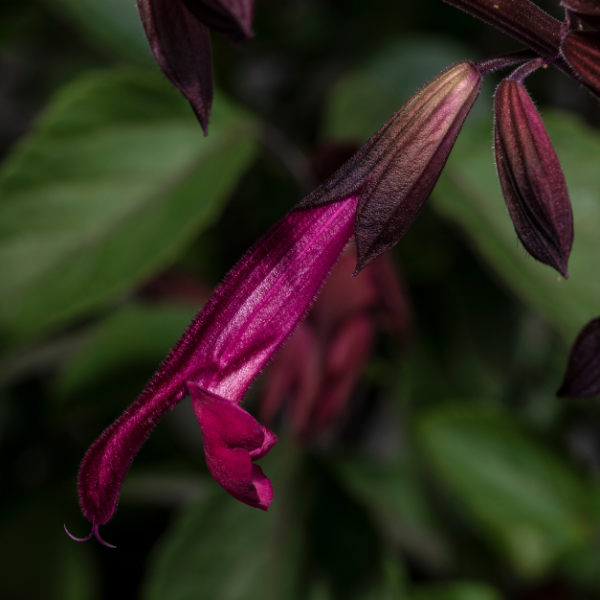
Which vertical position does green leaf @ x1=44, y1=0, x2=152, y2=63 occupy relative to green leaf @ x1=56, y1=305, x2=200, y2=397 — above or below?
above

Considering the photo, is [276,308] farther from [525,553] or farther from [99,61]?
[99,61]

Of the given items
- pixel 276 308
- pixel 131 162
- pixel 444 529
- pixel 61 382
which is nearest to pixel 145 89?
pixel 131 162

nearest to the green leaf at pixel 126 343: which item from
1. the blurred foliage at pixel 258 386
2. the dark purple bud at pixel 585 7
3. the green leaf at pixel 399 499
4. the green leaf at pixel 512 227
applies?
the blurred foliage at pixel 258 386

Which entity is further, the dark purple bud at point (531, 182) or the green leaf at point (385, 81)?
→ the green leaf at point (385, 81)

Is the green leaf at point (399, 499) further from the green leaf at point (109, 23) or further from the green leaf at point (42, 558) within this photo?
the green leaf at point (109, 23)

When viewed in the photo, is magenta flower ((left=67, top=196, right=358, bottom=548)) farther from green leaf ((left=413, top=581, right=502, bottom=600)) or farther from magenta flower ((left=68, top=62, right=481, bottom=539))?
green leaf ((left=413, top=581, right=502, bottom=600))

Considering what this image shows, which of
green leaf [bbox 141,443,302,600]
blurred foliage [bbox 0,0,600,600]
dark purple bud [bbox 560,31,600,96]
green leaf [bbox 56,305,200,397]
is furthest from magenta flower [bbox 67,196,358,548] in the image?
green leaf [bbox 56,305,200,397]
